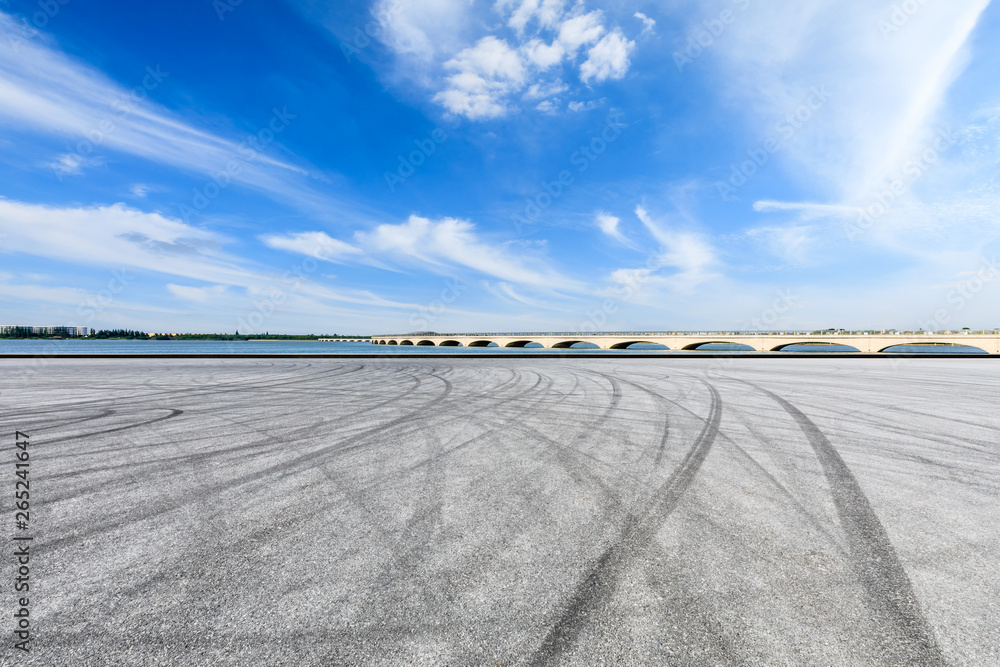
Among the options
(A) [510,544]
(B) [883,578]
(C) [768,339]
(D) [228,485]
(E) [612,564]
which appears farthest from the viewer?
(C) [768,339]

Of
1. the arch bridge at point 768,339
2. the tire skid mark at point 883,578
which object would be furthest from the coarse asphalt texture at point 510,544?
the arch bridge at point 768,339

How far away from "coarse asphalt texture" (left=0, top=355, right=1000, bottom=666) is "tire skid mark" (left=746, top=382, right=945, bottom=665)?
0.02m

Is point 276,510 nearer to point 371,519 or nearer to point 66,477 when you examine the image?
point 371,519

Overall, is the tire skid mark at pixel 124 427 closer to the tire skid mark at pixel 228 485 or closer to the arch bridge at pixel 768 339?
the tire skid mark at pixel 228 485

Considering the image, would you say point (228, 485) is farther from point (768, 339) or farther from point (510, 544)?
point (768, 339)

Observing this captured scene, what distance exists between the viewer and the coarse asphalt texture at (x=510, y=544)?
8.04ft

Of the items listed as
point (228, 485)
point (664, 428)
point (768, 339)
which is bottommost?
point (228, 485)

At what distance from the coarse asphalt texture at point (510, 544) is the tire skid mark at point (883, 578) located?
18 millimetres

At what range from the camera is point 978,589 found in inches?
117

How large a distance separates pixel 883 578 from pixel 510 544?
280 cm

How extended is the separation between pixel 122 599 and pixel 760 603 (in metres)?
4.29

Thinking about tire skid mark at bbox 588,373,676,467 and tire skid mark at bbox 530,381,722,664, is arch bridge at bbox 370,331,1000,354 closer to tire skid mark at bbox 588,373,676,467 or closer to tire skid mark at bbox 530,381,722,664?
tire skid mark at bbox 588,373,676,467

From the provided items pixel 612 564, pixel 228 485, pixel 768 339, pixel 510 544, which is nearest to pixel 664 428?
pixel 612 564

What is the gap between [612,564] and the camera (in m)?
3.28
